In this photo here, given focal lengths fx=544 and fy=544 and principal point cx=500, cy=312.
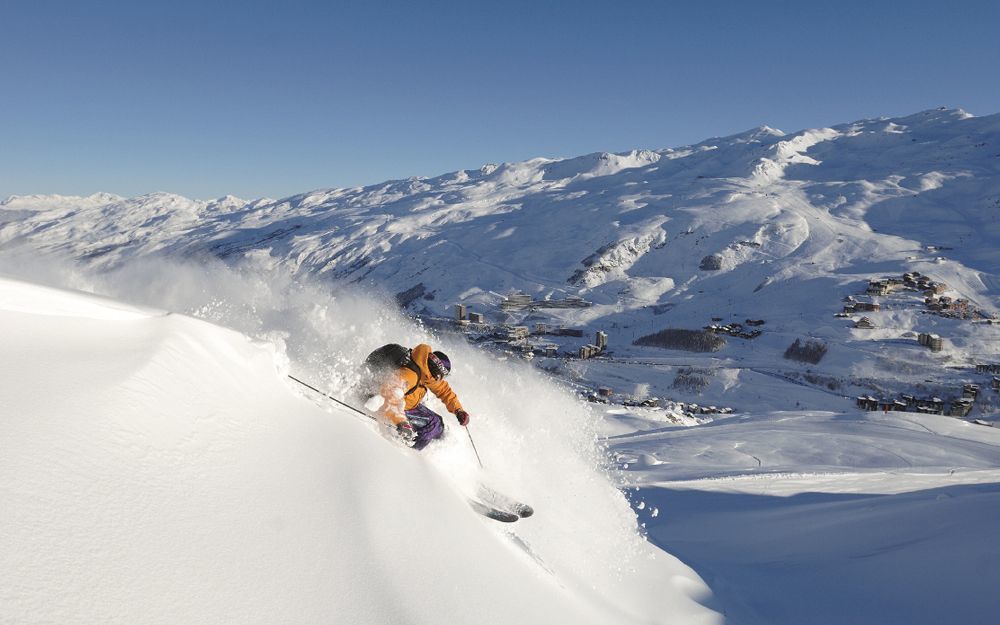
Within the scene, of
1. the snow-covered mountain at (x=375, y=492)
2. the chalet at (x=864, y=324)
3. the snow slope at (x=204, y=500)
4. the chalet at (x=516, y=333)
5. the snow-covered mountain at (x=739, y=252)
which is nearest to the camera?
the snow slope at (x=204, y=500)

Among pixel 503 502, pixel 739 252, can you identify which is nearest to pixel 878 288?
pixel 739 252

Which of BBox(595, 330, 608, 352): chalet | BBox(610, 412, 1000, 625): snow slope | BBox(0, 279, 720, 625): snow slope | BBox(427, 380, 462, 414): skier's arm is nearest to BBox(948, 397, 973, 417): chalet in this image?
BBox(610, 412, 1000, 625): snow slope

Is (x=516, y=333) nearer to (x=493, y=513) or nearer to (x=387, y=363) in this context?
(x=387, y=363)

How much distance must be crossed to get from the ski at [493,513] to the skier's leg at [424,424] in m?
1.23

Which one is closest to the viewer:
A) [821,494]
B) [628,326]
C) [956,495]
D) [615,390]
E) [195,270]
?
[956,495]

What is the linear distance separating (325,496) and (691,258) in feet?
338

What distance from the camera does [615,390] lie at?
48312 mm

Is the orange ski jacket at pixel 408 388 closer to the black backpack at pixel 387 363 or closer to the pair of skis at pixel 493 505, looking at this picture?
the black backpack at pixel 387 363

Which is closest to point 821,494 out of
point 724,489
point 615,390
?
point 724,489

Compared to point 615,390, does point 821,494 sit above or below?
above

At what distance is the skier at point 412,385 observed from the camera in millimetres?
6664

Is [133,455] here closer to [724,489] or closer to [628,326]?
[724,489]

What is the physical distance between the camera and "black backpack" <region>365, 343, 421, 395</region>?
6984 mm

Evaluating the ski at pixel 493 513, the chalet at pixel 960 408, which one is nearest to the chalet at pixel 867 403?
the chalet at pixel 960 408
